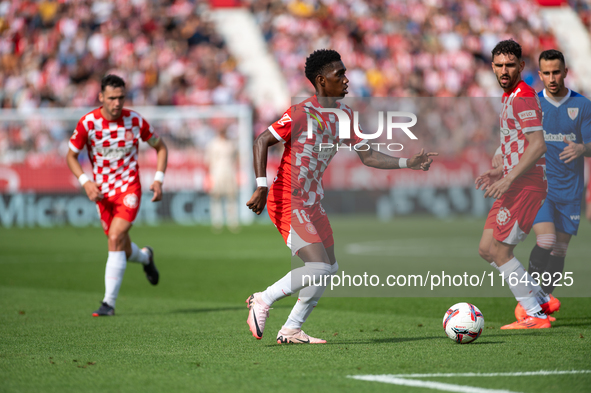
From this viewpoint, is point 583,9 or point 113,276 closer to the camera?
point 113,276

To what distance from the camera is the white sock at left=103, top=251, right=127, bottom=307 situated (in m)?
7.66

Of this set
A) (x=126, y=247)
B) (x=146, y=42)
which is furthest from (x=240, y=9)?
(x=126, y=247)

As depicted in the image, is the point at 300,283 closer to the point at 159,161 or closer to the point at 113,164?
the point at 113,164

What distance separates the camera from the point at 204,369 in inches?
191

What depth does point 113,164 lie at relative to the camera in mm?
7953

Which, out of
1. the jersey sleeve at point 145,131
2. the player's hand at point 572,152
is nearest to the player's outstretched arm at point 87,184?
the jersey sleeve at point 145,131

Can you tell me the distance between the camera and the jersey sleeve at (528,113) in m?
6.08

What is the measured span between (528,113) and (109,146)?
413 cm

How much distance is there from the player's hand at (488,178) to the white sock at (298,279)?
159 cm

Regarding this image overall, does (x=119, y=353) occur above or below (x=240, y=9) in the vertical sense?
below

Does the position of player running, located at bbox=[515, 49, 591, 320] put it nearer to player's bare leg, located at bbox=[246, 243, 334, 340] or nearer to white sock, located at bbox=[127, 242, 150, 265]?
player's bare leg, located at bbox=[246, 243, 334, 340]

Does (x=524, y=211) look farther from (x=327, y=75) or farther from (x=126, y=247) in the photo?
(x=126, y=247)

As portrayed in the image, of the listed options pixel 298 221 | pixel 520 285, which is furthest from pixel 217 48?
pixel 298 221

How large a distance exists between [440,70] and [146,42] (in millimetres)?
9480
